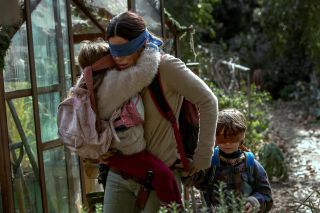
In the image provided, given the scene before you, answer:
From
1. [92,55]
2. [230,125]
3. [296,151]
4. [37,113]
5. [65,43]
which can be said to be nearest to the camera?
[92,55]

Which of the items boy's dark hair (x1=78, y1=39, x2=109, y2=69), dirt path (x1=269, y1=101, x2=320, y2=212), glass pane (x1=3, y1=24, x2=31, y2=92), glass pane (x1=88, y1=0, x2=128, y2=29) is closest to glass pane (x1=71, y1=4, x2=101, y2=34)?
glass pane (x1=88, y1=0, x2=128, y2=29)

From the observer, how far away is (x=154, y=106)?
2996 mm

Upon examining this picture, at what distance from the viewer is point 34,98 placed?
446cm

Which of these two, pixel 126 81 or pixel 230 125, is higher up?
pixel 126 81

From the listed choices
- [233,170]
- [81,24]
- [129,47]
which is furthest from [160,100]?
[81,24]

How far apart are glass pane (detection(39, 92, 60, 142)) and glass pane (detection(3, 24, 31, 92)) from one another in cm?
22

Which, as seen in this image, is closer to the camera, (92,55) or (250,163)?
(92,55)

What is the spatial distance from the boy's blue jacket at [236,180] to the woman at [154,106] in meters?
0.42

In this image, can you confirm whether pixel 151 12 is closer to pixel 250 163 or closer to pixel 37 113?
pixel 37 113

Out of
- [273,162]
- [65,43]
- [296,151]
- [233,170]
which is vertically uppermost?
[65,43]

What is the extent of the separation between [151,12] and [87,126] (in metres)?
3.01

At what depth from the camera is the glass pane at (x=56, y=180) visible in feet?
15.1

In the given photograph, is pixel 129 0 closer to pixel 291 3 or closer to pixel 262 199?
pixel 262 199

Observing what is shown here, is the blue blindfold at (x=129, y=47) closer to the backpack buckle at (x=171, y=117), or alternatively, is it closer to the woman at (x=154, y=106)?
the woman at (x=154, y=106)
